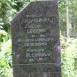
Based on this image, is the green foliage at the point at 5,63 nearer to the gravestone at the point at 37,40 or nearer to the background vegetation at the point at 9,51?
the background vegetation at the point at 9,51

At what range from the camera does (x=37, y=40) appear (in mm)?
6383

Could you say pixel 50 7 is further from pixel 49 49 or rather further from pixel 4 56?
pixel 4 56

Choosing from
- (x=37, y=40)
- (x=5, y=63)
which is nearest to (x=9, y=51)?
(x=5, y=63)

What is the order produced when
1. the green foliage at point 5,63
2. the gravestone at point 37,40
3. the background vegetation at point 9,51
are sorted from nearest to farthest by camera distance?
the gravestone at point 37,40 → the green foliage at point 5,63 → the background vegetation at point 9,51

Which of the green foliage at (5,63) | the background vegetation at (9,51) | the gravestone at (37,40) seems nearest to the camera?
the gravestone at (37,40)

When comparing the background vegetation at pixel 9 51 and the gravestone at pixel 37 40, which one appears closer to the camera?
the gravestone at pixel 37 40

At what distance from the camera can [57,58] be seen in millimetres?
6387

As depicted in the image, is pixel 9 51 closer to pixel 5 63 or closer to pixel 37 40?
pixel 5 63

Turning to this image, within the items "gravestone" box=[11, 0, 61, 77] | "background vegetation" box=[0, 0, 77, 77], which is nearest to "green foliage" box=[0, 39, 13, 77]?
"background vegetation" box=[0, 0, 77, 77]

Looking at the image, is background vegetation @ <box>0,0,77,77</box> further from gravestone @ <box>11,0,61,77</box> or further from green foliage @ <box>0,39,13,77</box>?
gravestone @ <box>11,0,61,77</box>

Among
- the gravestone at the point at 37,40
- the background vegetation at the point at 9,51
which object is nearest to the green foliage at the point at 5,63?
the background vegetation at the point at 9,51

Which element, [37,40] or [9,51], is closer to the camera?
[37,40]

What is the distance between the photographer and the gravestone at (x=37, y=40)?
6383mm

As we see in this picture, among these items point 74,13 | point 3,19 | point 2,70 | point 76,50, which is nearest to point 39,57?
point 2,70
